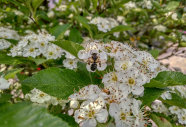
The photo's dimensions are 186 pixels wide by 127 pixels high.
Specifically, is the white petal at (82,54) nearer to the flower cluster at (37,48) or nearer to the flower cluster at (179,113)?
the flower cluster at (37,48)

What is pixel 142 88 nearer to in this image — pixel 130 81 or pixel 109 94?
pixel 130 81

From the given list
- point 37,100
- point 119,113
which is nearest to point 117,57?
point 119,113

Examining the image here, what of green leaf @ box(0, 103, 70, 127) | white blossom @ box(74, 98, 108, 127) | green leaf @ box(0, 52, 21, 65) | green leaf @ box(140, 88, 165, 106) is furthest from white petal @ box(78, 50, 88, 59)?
green leaf @ box(0, 52, 21, 65)

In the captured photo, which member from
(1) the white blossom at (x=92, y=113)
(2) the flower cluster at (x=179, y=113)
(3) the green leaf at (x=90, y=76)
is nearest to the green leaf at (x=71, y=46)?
(3) the green leaf at (x=90, y=76)

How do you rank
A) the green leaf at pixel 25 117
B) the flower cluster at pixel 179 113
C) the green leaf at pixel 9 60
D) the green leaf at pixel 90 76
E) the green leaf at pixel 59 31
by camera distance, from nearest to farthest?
the green leaf at pixel 25 117, the green leaf at pixel 90 76, the green leaf at pixel 9 60, the flower cluster at pixel 179 113, the green leaf at pixel 59 31

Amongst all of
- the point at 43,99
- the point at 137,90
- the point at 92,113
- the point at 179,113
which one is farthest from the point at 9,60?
the point at 179,113

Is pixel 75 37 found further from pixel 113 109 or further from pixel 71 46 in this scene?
pixel 113 109
